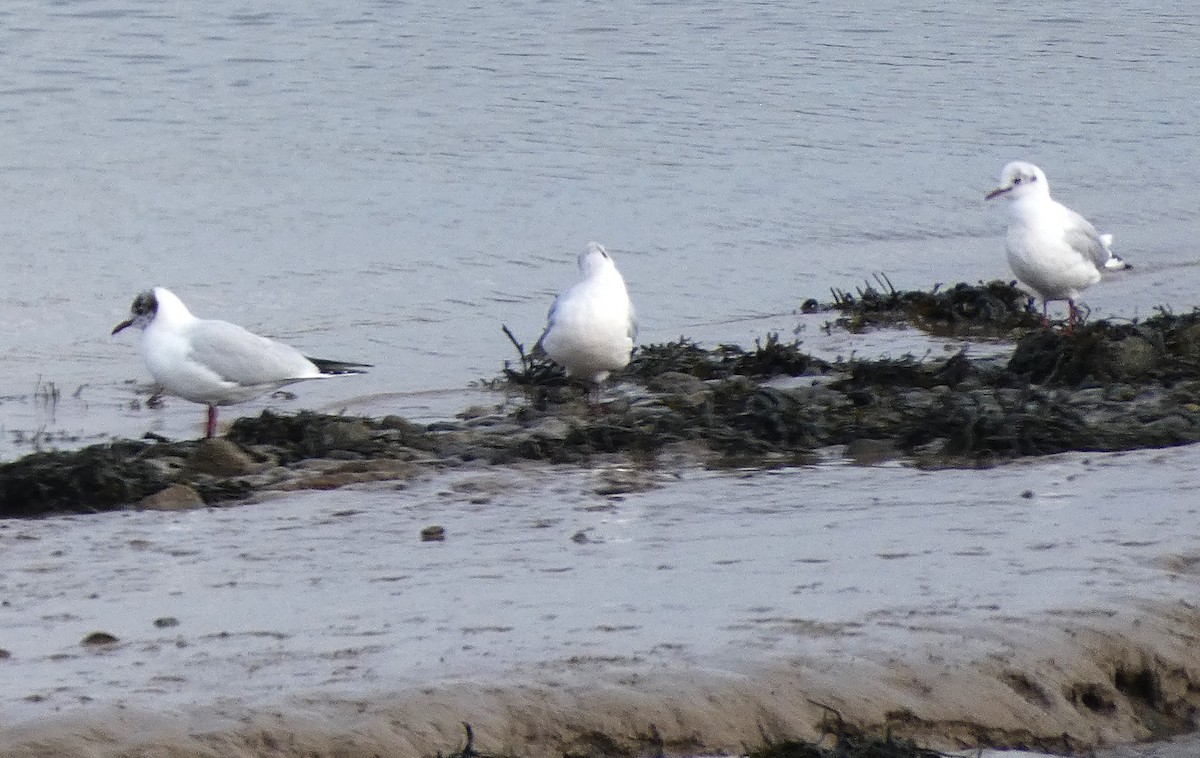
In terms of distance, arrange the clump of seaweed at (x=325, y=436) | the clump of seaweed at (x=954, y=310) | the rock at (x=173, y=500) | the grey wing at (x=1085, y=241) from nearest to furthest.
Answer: the rock at (x=173, y=500), the clump of seaweed at (x=325, y=436), the grey wing at (x=1085, y=241), the clump of seaweed at (x=954, y=310)

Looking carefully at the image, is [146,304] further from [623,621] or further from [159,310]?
[623,621]

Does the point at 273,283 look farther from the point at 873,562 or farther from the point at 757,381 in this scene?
the point at 873,562

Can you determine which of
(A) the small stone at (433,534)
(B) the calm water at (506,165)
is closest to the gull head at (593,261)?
(B) the calm water at (506,165)

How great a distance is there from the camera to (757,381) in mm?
8648

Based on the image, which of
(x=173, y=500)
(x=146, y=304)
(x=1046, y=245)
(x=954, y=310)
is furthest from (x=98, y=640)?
(x=954, y=310)

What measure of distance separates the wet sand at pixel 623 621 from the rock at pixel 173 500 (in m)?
0.23

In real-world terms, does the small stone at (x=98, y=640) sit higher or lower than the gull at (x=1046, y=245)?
lower

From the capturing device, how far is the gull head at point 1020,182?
10164 millimetres

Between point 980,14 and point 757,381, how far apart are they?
21184mm

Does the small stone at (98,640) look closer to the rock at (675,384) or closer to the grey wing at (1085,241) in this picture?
the rock at (675,384)

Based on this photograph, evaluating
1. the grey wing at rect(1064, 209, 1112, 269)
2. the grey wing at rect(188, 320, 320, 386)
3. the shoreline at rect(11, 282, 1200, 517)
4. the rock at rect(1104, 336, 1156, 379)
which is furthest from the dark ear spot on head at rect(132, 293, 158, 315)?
the grey wing at rect(1064, 209, 1112, 269)

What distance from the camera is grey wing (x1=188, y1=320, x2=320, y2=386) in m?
8.12

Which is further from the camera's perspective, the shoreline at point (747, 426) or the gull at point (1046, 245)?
the gull at point (1046, 245)

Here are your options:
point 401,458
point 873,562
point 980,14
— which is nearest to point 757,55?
point 980,14
